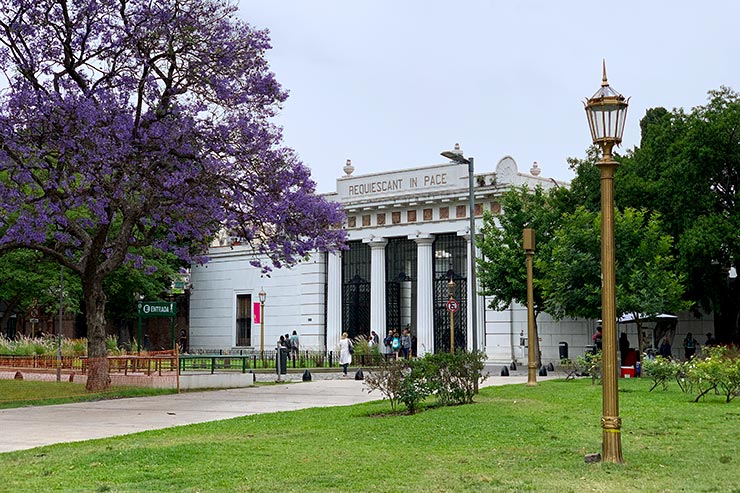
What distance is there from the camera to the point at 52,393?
22.5 metres

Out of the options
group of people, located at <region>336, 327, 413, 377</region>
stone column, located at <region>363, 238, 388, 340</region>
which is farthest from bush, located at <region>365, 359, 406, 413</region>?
stone column, located at <region>363, 238, 388, 340</region>

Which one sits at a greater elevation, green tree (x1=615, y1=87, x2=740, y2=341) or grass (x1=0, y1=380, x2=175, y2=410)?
green tree (x1=615, y1=87, x2=740, y2=341)

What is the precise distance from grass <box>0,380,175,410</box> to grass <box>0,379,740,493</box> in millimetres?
7229

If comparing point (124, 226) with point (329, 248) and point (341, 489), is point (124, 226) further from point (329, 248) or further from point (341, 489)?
point (341, 489)

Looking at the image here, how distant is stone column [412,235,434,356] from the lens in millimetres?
43000

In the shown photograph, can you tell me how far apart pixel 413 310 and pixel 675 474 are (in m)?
38.1

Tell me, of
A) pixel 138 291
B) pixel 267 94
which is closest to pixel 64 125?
pixel 267 94

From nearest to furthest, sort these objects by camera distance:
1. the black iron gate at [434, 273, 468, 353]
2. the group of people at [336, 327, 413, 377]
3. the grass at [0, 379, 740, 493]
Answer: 1. the grass at [0, 379, 740, 493]
2. the group of people at [336, 327, 413, 377]
3. the black iron gate at [434, 273, 468, 353]

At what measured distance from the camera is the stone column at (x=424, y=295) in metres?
43.0

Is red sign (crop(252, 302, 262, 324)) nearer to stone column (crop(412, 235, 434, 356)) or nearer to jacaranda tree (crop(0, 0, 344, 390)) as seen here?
stone column (crop(412, 235, 434, 356))

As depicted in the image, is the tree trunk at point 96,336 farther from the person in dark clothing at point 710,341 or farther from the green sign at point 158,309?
the person in dark clothing at point 710,341

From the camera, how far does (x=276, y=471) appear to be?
376 inches

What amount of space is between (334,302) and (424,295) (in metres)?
5.50

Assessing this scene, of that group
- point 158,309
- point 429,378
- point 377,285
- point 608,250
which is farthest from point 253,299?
point 608,250
